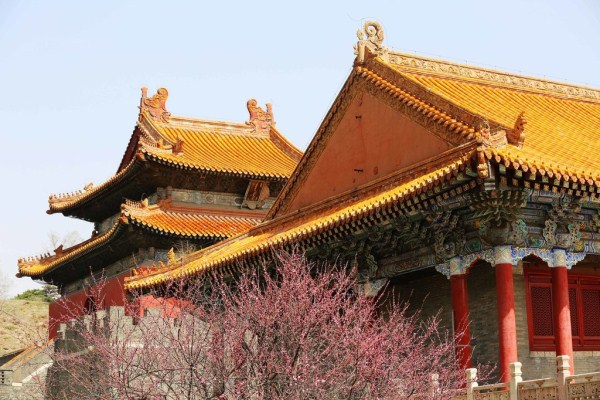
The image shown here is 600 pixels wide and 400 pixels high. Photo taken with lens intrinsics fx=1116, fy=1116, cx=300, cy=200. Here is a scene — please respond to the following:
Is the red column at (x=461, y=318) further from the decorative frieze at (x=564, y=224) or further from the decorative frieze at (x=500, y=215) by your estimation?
the decorative frieze at (x=564, y=224)

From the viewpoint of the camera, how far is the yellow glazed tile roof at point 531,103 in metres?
18.1

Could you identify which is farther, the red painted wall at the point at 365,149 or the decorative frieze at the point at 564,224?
the red painted wall at the point at 365,149

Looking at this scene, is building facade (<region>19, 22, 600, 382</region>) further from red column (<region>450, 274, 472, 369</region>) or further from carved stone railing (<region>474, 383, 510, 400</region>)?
carved stone railing (<region>474, 383, 510, 400</region>)

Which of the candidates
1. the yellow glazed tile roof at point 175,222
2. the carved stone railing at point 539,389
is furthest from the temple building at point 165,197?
the carved stone railing at point 539,389

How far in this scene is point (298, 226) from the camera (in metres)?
21.6

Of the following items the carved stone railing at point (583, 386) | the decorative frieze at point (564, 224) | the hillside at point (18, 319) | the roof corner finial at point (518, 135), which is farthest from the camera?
the hillside at point (18, 319)

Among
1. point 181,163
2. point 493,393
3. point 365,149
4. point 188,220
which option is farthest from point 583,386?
point 181,163

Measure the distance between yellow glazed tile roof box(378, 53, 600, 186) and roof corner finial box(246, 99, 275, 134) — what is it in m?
16.4

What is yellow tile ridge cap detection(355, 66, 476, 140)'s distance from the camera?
1828 cm

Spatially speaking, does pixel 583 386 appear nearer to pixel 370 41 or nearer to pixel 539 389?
pixel 539 389

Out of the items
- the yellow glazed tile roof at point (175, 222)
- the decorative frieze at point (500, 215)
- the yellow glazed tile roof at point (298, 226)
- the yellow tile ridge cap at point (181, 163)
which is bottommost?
the decorative frieze at point (500, 215)

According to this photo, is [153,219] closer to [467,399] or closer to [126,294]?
[126,294]

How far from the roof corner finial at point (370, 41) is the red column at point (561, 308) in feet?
21.2

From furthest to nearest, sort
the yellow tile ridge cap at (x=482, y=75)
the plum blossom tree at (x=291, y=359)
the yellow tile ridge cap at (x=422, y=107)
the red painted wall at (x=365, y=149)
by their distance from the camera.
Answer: the yellow tile ridge cap at (x=482, y=75) → the red painted wall at (x=365, y=149) → the yellow tile ridge cap at (x=422, y=107) → the plum blossom tree at (x=291, y=359)
